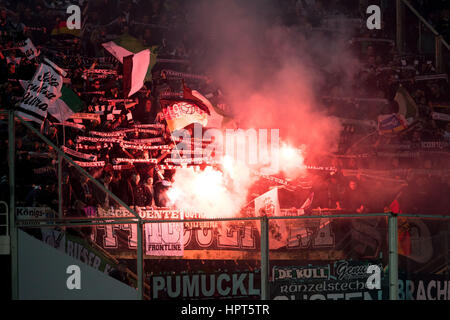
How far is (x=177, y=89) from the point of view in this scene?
12.1m

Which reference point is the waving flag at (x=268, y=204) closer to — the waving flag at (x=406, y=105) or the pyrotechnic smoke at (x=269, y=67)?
the pyrotechnic smoke at (x=269, y=67)

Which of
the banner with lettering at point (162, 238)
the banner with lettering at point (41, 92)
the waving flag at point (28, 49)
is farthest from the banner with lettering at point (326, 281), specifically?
the waving flag at point (28, 49)

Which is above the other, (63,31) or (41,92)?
(63,31)

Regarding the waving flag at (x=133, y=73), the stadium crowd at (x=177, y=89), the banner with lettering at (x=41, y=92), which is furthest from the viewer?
the waving flag at (x=133, y=73)

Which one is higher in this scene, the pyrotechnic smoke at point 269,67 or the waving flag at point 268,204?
the pyrotechnic smoke at point 269,67

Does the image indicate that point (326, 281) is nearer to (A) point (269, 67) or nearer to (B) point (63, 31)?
(A) point (269, 67)

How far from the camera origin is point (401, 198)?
448 inches

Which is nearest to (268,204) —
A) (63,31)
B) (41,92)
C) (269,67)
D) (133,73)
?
(269,67)

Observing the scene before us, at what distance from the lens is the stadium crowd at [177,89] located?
11.0 m
